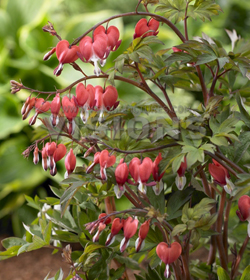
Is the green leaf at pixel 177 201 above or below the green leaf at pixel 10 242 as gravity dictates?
above

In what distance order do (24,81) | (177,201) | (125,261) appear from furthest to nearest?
(24,81), (125,261), (177,201)

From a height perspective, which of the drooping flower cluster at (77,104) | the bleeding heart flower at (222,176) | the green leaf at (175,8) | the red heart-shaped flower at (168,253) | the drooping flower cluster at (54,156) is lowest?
the red heart-shaped flower at (168,253)

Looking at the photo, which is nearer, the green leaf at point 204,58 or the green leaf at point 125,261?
the green leaf at point 204,58

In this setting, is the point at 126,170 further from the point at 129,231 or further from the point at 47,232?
the point at 47,232

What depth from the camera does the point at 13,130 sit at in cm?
211

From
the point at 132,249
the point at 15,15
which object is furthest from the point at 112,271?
the point at 15,15

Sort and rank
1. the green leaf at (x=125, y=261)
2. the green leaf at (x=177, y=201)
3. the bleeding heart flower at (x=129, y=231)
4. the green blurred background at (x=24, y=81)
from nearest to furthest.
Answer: the bleeding heart flower at (x=129, y=231) < the green leaf at (x=177, y=201) < the green leaf at (x=125, y=261) < the green blurred background at (x=24, y=81)

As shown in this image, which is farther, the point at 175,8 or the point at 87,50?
the point at 175,8

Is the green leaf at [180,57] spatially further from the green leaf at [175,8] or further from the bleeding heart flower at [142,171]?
the bleeding heart flower at [142,171]

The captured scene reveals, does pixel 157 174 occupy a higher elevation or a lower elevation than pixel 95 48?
lower

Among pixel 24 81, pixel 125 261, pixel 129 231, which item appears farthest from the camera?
pixel 24 81

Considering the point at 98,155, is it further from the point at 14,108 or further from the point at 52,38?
the point at 52,38

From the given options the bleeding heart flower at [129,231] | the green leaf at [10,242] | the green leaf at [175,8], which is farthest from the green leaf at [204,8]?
the green leaf at [10,242]

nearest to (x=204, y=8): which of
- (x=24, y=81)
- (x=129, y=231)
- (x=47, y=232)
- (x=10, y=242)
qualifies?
(x=129, y=231)
